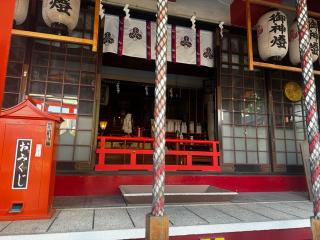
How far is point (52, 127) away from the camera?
357cm

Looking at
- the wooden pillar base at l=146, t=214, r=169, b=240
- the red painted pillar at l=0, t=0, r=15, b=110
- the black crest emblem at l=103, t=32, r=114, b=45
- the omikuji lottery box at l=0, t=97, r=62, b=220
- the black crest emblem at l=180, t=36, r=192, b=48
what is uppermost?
the black crest emblem at l=180, t=36, r=192, b=48

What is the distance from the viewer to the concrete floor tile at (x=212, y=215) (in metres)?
3.41

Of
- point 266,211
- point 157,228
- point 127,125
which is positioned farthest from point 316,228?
point 127,125

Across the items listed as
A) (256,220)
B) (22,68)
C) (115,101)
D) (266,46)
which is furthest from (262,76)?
(115,101)

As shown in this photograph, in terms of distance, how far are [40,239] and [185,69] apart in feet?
20.6

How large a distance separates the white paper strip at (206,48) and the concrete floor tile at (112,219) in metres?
Answer: 4.58

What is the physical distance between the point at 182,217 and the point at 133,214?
75cm

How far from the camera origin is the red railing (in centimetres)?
560

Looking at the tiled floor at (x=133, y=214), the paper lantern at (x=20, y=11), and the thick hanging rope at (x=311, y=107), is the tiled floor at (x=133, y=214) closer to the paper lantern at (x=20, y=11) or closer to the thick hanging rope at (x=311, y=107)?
the thick hanging rope at (x=311, y=107)

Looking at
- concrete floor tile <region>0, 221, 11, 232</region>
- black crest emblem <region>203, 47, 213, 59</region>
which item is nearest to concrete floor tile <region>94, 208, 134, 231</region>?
concrete floor tile <region>0, 221, 11, 232</region>

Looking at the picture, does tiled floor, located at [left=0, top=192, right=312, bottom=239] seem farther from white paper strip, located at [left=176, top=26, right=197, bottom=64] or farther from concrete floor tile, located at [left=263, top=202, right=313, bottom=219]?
white paper strip, located at [left=176, top=26, right=197, bottom=64]

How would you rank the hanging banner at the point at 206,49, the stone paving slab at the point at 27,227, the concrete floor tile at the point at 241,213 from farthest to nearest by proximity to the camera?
the hanging banner at the point at 206,49 → the concrete floor tile at the point at 241,213 → the stone paving slab at the point at 27,227

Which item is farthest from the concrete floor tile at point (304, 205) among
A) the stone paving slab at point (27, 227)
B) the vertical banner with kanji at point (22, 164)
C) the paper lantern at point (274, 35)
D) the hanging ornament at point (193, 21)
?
the hanging ornament at point (193, 21)

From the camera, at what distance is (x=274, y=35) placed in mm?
5852
